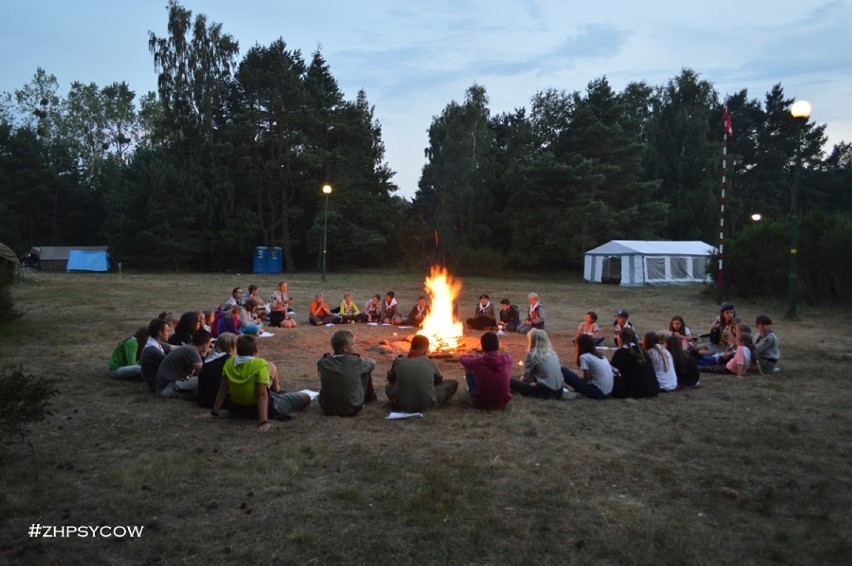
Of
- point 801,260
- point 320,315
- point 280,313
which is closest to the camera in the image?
point 280,313

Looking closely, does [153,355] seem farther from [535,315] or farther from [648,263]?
[648,263]

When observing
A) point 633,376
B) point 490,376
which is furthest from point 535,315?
point 490,376

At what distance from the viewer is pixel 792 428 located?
686cm

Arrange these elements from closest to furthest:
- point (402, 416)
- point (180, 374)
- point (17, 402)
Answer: point (17, 402) < point (402, 416) < point (180, 374)

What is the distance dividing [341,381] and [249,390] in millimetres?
1025

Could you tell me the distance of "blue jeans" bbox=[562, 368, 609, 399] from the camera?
822 cm

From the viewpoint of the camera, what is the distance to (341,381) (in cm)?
732

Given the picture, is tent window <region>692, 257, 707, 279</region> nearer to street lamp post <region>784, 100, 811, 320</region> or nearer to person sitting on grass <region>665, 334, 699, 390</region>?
street lamp post <region>784, 100, 811, 320</region>

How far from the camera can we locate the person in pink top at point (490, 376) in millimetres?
7664

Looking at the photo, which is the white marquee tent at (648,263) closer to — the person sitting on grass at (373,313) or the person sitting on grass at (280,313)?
the person sitting on grass at (373,313)

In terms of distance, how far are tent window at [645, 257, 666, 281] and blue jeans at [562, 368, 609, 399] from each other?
92.1ft

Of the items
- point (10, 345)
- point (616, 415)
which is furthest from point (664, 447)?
point (10, 345)

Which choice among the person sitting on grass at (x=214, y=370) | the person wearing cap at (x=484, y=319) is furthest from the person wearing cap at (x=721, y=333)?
the person sitting on grass at (x=214, y=370)

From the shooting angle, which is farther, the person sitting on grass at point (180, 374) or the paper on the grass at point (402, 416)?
the person sitting on grass at point (180, 374)
